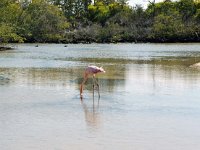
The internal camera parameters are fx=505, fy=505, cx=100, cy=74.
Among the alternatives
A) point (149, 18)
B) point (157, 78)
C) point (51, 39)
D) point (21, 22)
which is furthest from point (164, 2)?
point (157, 78)

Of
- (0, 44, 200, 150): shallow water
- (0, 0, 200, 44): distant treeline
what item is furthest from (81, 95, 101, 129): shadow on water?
(0, 0, 200, 44): distant treeline

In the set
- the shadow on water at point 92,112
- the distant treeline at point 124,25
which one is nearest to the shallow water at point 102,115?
the shadow on water at point 92,112

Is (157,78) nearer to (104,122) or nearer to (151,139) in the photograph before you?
(104,122)

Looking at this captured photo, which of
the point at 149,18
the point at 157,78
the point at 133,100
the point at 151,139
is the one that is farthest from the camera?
the point at 149,18

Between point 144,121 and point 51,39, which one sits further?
point 51,39

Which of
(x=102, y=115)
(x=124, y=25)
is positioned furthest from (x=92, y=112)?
(x=124, y=25)

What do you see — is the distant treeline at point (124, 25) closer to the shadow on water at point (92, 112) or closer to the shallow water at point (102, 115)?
the shallow water at point (102, 115)

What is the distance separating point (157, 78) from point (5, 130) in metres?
10.7

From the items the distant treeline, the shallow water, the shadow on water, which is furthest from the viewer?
the distant treeline

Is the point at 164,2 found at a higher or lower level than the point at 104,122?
higher

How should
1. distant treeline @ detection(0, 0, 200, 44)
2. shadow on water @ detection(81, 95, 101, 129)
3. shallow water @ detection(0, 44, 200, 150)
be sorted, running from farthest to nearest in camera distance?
distant treeline @ detection(0, 0, 200, 44) < shadow on water @ detection(81, 95, 101, 129) < shallow water @ detection(0, 44, 200, 150)

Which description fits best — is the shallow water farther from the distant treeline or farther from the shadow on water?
the distant treeline

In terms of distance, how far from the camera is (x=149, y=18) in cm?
8800

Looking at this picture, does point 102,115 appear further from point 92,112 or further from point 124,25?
point 124,25
